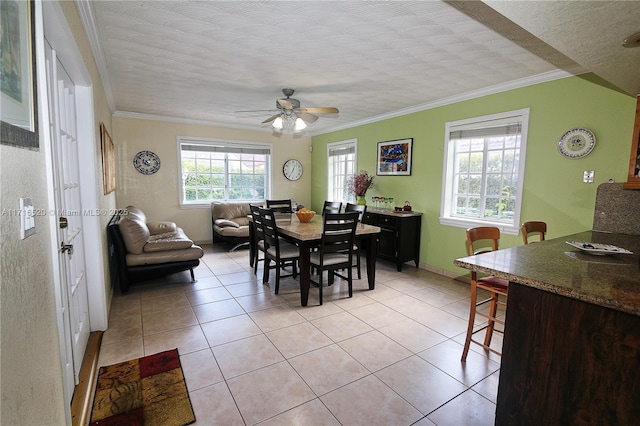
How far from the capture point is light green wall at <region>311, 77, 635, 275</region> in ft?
8.98

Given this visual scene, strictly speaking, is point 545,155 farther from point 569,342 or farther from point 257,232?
point 257,232

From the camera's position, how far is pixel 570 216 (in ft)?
9.86

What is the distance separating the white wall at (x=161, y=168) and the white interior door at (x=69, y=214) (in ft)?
10.8

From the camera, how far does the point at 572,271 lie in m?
1.41

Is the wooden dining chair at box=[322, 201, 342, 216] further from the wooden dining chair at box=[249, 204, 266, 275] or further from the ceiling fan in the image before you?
the ceiling fan

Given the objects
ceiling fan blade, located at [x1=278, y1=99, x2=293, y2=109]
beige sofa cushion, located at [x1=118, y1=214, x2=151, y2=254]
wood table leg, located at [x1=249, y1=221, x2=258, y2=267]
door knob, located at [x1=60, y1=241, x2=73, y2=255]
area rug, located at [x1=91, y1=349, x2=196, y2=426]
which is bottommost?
area rug, located at [x1=91, y1=349, x2=196, y2=426]

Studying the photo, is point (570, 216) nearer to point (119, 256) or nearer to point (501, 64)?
point (501, 64)

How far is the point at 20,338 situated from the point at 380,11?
2.41m

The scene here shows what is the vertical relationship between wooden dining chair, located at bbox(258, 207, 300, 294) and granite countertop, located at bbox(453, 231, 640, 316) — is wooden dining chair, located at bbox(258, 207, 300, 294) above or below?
below

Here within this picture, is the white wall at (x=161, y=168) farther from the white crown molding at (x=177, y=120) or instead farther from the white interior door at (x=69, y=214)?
the white interior door at (x=69, y=214)

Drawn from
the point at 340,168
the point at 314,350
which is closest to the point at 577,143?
the point at 314,350

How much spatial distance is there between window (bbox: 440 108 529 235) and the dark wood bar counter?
2122 millimetres

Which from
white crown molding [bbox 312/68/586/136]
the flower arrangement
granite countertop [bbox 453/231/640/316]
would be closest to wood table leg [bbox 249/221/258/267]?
the flower arrangement

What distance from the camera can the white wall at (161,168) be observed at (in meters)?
5.21
